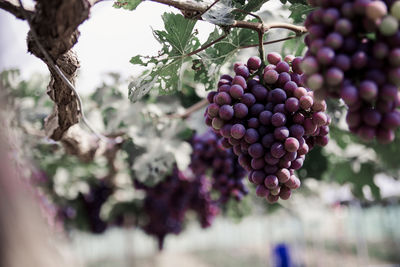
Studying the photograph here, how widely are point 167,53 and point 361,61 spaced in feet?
2.39

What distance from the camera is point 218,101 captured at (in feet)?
3.32

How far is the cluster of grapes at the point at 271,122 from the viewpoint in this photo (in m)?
0.97

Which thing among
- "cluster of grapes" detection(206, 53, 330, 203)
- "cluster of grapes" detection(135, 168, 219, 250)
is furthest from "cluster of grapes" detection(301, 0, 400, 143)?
"cluster of grapes" detection(135, 168, 219, 250)

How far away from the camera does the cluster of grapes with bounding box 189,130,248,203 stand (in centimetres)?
196

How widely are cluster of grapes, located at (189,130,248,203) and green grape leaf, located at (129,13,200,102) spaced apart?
73cm

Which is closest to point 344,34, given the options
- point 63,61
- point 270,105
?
point 270,105

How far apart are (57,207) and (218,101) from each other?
4598 mm

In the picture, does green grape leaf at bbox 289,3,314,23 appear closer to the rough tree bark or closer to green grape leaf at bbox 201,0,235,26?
green grape leaf at bbox 201,0,235,26

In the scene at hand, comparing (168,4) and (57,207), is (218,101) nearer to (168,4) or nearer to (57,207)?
(168,4)

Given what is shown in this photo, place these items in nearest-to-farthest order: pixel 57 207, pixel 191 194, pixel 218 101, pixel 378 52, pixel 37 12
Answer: pixel 378 52
pixel 37 12
pixel 218 101
pixel 191 194
pixel 57 207

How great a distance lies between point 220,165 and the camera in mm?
1984

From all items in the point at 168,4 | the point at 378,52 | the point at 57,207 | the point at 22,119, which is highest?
the point at 168,4

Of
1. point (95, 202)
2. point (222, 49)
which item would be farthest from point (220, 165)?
point (95, 202)

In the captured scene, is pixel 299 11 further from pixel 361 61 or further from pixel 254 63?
pixel 361 61
